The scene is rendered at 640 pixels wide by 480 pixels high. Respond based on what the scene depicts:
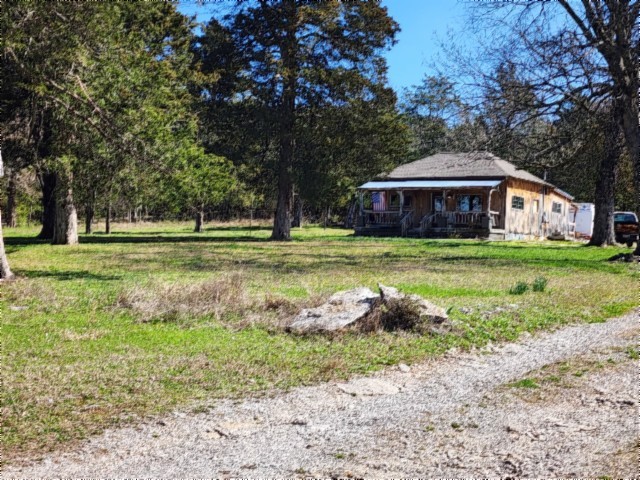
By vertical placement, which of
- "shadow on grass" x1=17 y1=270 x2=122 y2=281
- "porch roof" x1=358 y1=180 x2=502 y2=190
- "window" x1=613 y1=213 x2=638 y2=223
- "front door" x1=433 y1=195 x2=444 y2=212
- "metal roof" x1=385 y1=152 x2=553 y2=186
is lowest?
"shadow on grass" x1=17 y1=270 x2=122 y2=281

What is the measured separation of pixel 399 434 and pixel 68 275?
37.5 ft

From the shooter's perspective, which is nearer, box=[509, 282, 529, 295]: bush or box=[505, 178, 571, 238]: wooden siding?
box=[509, 282, 529, 295]: bush

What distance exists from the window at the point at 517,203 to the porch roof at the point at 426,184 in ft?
9.94

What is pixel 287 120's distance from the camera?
31.1 meters

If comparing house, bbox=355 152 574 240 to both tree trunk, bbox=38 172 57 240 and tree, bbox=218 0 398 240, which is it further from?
tree trunk, bbox=38 172 57 240

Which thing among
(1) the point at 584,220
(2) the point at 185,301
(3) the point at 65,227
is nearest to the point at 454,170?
(1) the point at 584,220

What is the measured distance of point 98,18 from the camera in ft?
42.0

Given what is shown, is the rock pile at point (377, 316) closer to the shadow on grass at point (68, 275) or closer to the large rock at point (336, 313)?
the large rock at point (336, 313)

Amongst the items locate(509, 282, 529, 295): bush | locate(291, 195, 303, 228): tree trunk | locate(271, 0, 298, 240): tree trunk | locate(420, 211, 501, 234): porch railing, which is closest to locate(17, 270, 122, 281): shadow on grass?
locate(509, 282, 529, 295): bush

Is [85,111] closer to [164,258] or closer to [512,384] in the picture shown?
[164,258]

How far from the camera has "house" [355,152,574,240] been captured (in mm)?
36638

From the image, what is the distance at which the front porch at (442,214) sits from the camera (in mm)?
36062

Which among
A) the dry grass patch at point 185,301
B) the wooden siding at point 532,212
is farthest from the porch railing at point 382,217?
the dry grass patch at point 185,301

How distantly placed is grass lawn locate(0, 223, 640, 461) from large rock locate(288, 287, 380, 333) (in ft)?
0.85
